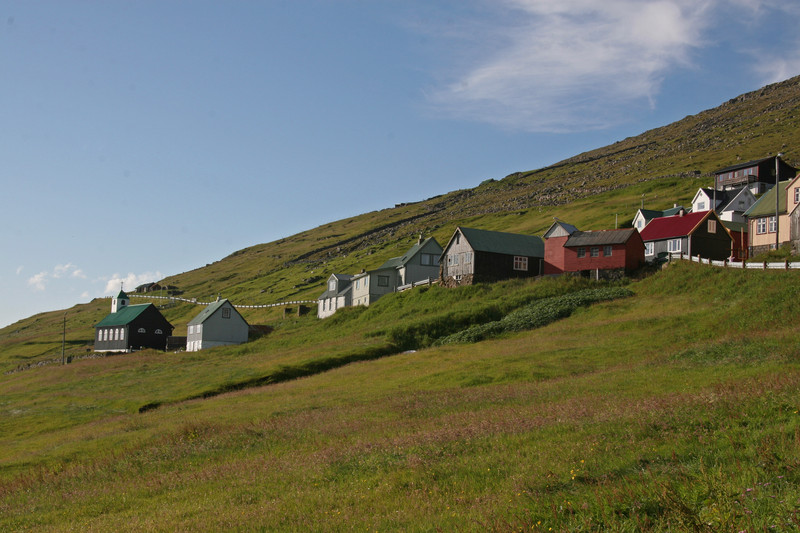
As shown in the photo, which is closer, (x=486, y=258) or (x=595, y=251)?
(x=595, y=251)

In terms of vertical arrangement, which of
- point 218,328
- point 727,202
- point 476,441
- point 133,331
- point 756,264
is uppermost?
point 727,202

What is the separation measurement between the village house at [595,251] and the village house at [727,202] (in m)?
27.4

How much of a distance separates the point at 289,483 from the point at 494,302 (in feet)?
175

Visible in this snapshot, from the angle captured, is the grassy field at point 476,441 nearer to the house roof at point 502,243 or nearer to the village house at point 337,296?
the house roof at point 502,243

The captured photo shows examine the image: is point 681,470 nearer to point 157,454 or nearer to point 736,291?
A: point 157,454

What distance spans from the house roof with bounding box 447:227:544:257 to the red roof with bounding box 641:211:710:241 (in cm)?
1360

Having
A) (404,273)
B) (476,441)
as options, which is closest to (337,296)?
(404,273)

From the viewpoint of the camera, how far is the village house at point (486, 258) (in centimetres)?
8038

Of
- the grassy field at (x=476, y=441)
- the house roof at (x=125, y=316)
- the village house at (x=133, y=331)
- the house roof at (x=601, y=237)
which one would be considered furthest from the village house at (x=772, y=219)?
the house roof at (x=125, y=316)

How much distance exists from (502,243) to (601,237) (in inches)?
580

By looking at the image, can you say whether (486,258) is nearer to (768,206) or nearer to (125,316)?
(768,206)

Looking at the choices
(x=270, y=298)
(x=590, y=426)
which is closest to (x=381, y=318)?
(x=590, y=426)

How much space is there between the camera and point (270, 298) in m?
158

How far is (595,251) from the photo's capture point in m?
72.6
